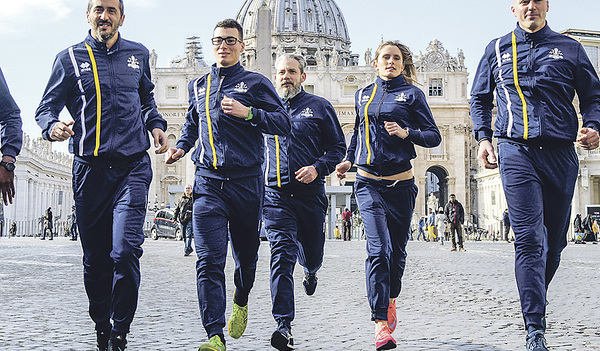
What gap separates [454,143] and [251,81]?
67.3 meters

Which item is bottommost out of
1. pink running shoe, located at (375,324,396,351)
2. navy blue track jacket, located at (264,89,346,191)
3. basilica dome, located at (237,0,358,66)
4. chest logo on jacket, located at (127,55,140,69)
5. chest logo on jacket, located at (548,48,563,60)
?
pink running shoe, located at (375,324,396,351)

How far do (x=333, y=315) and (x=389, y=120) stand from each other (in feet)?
5.31

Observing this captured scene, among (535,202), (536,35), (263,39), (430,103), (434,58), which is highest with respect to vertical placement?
(434,58)

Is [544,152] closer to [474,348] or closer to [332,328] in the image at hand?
[474,348]

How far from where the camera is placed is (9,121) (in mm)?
4230

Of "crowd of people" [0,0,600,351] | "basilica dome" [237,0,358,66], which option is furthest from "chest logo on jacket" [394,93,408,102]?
"basilica dome" [237,0,358,66]

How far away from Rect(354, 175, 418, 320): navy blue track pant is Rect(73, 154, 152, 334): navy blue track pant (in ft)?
4.89

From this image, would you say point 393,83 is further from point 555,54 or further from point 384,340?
point 384,340

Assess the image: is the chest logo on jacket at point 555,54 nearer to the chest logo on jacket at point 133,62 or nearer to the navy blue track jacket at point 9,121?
the chest logo on jacket at point 133,62

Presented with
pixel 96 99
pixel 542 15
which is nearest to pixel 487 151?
pixel 542 15

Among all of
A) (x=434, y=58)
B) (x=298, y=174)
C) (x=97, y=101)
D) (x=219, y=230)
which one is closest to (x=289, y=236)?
(x=298, y=174)

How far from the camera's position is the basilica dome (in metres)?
93.7

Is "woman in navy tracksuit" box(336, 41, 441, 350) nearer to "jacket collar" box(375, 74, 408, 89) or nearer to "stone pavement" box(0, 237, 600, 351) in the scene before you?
"jacket collar" box(375, 74, 408, 89)

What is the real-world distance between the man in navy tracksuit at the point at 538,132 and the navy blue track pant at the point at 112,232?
Answer: 1941 millimetres
